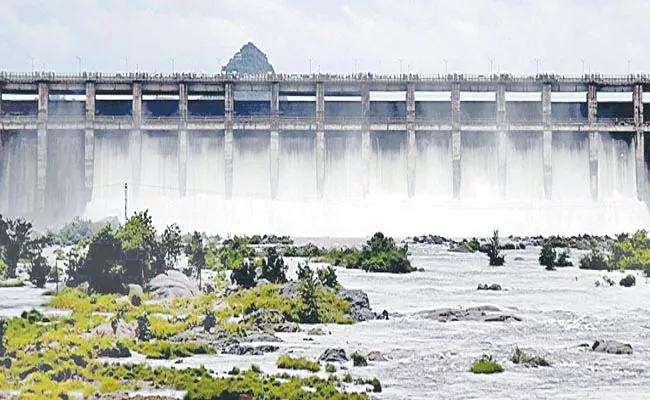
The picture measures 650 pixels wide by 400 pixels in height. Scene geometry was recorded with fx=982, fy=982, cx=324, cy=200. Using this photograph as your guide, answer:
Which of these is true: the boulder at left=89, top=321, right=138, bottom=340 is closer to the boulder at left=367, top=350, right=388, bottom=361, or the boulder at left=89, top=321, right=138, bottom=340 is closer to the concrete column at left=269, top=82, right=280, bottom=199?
the boulder at left=367, top=350, right=388, bottom=361

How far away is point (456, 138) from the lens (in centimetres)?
7419

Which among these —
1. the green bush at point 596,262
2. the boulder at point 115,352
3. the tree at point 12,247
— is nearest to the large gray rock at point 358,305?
the boulder at point 115,352

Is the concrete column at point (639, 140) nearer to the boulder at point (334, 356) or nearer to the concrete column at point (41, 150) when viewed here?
the concrete column at point (41, 150)

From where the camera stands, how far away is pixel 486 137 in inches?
2977

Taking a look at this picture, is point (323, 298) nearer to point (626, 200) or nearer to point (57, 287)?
point (57, 287)

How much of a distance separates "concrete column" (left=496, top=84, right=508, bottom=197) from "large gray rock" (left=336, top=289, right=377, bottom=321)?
44811mm

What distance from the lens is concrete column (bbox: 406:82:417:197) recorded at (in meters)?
74.1

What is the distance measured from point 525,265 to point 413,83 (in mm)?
28650

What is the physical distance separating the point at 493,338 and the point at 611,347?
3.24 m

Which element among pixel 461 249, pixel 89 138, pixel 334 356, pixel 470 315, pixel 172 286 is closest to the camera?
pixel 334 356

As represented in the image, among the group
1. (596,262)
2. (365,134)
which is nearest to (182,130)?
(365,134)

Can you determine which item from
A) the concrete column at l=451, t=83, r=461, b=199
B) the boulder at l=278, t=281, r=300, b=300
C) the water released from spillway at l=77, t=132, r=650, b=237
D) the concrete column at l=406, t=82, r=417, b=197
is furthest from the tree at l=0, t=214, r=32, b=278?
the concrete column at l=451, t=83, r=461, b=199

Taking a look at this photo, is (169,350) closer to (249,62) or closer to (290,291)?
(290,291)

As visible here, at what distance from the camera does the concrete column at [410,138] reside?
74125mm
